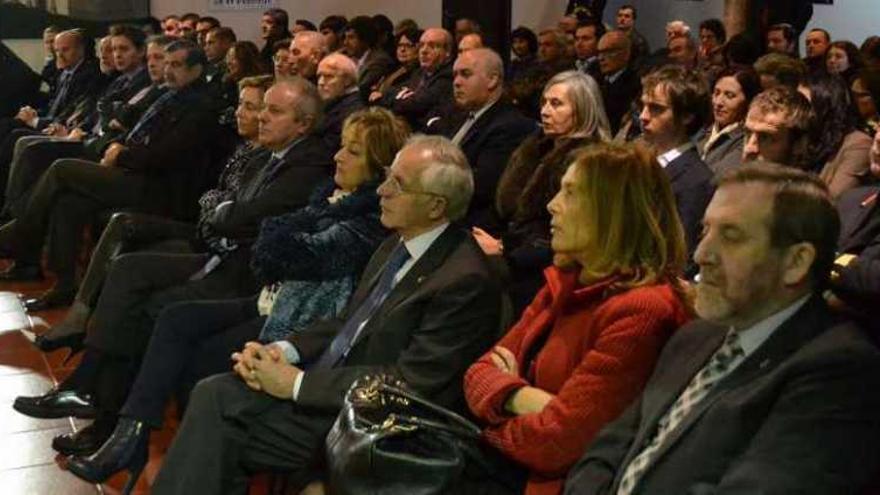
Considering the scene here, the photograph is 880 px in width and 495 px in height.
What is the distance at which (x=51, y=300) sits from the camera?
226 inches

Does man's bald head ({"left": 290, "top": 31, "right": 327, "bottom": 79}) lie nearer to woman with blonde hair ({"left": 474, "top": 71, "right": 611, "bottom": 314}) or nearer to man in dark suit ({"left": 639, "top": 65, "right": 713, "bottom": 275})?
woman with blonde hair ({"left": 474, "top": 71, "right": 611, "bottom": 314})

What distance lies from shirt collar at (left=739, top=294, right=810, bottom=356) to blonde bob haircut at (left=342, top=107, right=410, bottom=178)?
1.72 metres

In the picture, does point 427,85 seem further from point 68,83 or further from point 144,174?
point 68,83

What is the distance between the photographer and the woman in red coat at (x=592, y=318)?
2.31 m

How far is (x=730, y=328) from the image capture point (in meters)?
2.13

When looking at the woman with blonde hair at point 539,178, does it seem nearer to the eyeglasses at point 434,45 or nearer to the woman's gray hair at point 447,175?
the woman's gray hair at point 447,175

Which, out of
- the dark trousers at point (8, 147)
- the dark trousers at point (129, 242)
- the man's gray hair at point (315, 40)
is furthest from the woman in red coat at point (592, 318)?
the dark trousers at point (8, 147)

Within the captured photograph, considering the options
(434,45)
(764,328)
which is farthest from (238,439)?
(434,45)

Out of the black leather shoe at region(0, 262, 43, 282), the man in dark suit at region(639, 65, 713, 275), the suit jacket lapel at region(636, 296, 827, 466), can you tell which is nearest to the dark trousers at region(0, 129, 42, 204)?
the black leather shoe at region(0, 262, 43, 282)

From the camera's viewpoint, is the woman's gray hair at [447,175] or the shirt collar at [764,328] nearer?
the shirt collar at [764,328]

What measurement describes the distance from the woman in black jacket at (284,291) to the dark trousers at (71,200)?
2.12 meters

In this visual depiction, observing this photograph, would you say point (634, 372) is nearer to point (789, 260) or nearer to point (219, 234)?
point (789, 260)

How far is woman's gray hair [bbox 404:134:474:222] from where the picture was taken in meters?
3.01

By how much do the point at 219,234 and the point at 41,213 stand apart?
202cm
